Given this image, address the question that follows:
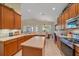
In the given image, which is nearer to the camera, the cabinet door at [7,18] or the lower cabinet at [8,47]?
the lower cabinet at [8,47]

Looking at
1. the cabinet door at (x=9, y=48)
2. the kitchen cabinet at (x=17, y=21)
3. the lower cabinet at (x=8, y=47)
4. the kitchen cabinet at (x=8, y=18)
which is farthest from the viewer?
the kitchen cabinet at (x=17, y=21)

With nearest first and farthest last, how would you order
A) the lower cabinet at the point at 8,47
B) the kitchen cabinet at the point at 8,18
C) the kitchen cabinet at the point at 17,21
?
the lower cabinet at the point at 8,47 < the kitchen cabinet at the point at 8,18 < the kitchen cabinet at the point at 17,21

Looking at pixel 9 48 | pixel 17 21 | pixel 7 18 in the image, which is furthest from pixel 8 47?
pixel 17 21

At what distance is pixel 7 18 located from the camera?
4.45m

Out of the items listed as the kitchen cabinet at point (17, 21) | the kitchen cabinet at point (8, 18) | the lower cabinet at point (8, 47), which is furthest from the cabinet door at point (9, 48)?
the kitchen cabinet at point (17, 21)

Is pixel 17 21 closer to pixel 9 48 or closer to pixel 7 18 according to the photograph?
pixel 7 18

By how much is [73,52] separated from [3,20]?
2.36 metres

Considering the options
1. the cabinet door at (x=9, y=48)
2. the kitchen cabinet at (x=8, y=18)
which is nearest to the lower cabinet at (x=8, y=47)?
the cabinet door at (x=9, y=48)

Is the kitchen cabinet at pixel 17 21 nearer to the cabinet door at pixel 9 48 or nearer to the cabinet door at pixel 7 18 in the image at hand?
the cabinet door at pixel 7 18

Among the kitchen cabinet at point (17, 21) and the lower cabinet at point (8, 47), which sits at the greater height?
the kitchen cabinet at point (17, 21)

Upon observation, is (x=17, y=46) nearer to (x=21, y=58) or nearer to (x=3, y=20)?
(x=3, y=20)

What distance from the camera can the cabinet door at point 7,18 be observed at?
4.10 meters

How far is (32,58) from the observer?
2.61 m

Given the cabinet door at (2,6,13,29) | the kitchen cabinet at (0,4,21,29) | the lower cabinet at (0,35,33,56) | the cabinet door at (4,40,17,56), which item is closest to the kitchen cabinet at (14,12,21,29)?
the kitchen cabinet at (0,4,21,29)
